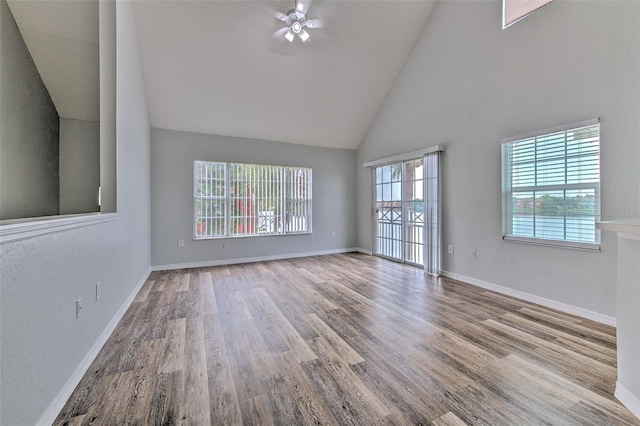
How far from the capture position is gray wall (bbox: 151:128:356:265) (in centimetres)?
445

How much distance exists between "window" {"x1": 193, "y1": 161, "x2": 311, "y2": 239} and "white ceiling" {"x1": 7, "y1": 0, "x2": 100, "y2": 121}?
72.5 inches

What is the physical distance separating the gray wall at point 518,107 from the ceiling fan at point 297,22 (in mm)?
2015

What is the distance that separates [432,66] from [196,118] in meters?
3.99

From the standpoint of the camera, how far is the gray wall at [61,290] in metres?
1.07

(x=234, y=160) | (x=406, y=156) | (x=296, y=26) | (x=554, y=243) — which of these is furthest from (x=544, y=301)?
(x=234, y=160)

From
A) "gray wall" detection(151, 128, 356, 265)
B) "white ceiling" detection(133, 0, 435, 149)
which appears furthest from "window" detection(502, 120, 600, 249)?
"gray wall" detection(151, 128, 356, 265)

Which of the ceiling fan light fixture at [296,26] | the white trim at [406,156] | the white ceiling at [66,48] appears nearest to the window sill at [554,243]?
the white trim at [406,156]

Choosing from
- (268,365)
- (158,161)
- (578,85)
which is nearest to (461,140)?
(578,85)

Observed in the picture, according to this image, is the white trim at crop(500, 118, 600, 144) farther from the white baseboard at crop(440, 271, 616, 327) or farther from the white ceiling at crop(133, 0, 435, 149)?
the white ceiling at crop(133, 0, 435, 149)

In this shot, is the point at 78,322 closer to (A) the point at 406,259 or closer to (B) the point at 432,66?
(A) the point at 406,259

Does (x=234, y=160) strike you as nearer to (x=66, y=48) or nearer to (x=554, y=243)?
(x=66, y=48)

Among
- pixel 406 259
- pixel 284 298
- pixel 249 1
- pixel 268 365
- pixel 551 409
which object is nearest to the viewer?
pixel 551 409

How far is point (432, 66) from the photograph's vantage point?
4.11 m

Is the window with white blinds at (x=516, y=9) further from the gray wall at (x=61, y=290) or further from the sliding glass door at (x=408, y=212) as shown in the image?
the gray wall at (x=61, y=290)
